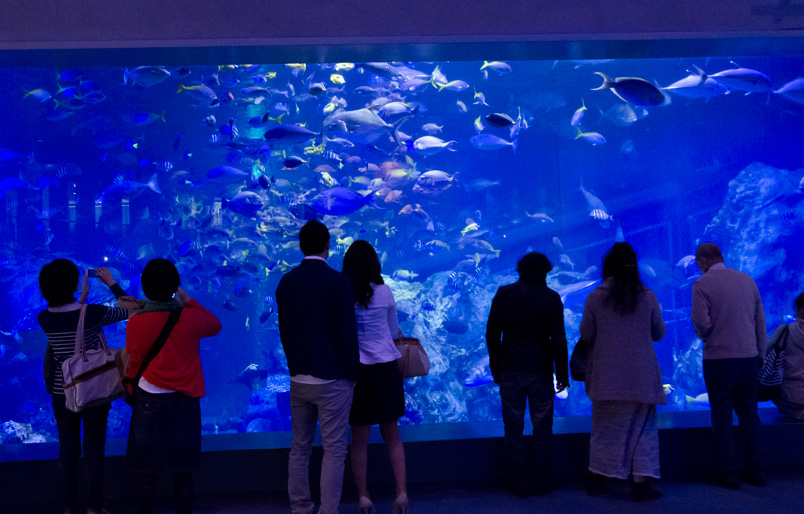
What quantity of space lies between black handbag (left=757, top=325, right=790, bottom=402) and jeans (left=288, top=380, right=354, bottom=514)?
9.90ft

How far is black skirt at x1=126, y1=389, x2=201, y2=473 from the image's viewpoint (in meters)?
2.81

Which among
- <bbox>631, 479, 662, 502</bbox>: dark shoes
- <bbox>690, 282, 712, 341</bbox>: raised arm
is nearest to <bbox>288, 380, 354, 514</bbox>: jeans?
<bbox>631, 479, 662, 502</bbox>: dark shoes

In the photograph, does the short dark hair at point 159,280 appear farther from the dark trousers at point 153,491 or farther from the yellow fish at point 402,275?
the yellow fish at point 402,275

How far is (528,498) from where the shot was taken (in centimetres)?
367

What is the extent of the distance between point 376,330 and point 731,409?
2.33 meters

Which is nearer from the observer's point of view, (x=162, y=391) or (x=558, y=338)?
(x=162, y=391)

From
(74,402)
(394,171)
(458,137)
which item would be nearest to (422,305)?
(394,171)

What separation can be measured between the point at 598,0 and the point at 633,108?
9.74 meters

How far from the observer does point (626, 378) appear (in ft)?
11.6

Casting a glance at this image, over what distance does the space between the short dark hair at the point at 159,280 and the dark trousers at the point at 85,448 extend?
0.77 meters

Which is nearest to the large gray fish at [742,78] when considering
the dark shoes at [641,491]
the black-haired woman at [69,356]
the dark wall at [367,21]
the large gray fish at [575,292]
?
the dark wall at [367,21]

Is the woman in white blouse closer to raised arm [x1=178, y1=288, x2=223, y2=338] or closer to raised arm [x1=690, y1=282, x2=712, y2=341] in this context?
raised arm [x1=178, y1=288, x2=223, y2=338]

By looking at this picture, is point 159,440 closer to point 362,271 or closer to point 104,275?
point 104,275

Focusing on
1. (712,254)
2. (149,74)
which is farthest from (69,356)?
(149,74)
